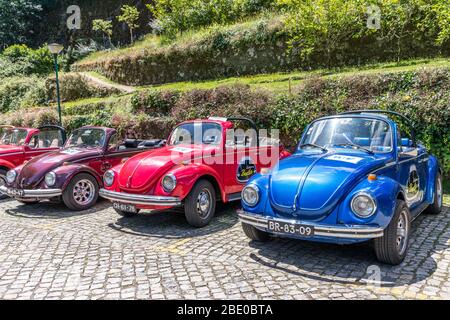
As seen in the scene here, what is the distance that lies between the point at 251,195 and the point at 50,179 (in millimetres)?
4436

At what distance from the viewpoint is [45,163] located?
7.93 meters

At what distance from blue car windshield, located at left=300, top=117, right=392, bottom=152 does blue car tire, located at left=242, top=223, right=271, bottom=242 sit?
156 cm

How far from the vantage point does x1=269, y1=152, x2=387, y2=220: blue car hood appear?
4531 millimetres

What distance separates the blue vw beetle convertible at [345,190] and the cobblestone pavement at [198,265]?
0.36 metres

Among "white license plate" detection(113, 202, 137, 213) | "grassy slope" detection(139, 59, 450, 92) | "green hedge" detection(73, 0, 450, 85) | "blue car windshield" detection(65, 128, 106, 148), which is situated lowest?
"white license plate" detection(113, 202, 137, 213)

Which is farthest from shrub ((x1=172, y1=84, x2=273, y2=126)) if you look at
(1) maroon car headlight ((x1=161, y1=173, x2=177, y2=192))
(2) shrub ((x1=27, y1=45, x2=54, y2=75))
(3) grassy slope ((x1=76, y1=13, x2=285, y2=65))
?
(2) shrub ((x1=27, y1=45, x2=54, y2=75))

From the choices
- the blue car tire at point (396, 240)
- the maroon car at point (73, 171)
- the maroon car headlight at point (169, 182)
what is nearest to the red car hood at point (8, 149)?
the maroon car at point (73, 171)

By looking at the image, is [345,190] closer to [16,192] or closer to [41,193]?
[41,193]

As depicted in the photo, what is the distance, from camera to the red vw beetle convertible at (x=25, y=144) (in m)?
9.38

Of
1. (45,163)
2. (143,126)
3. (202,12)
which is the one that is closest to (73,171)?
(45,163)

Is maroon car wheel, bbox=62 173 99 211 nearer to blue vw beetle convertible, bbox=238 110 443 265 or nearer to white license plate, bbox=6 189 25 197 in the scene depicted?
white license plate, bbox=6 189 25 197

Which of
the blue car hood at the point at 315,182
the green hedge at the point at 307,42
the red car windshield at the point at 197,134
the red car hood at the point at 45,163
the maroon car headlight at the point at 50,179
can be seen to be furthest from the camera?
the green hedge at the point at 307,42

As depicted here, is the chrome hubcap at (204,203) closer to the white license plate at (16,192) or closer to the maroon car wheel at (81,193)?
the maroon car wheel at (81,193)

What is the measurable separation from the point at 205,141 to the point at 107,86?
17.3 m
